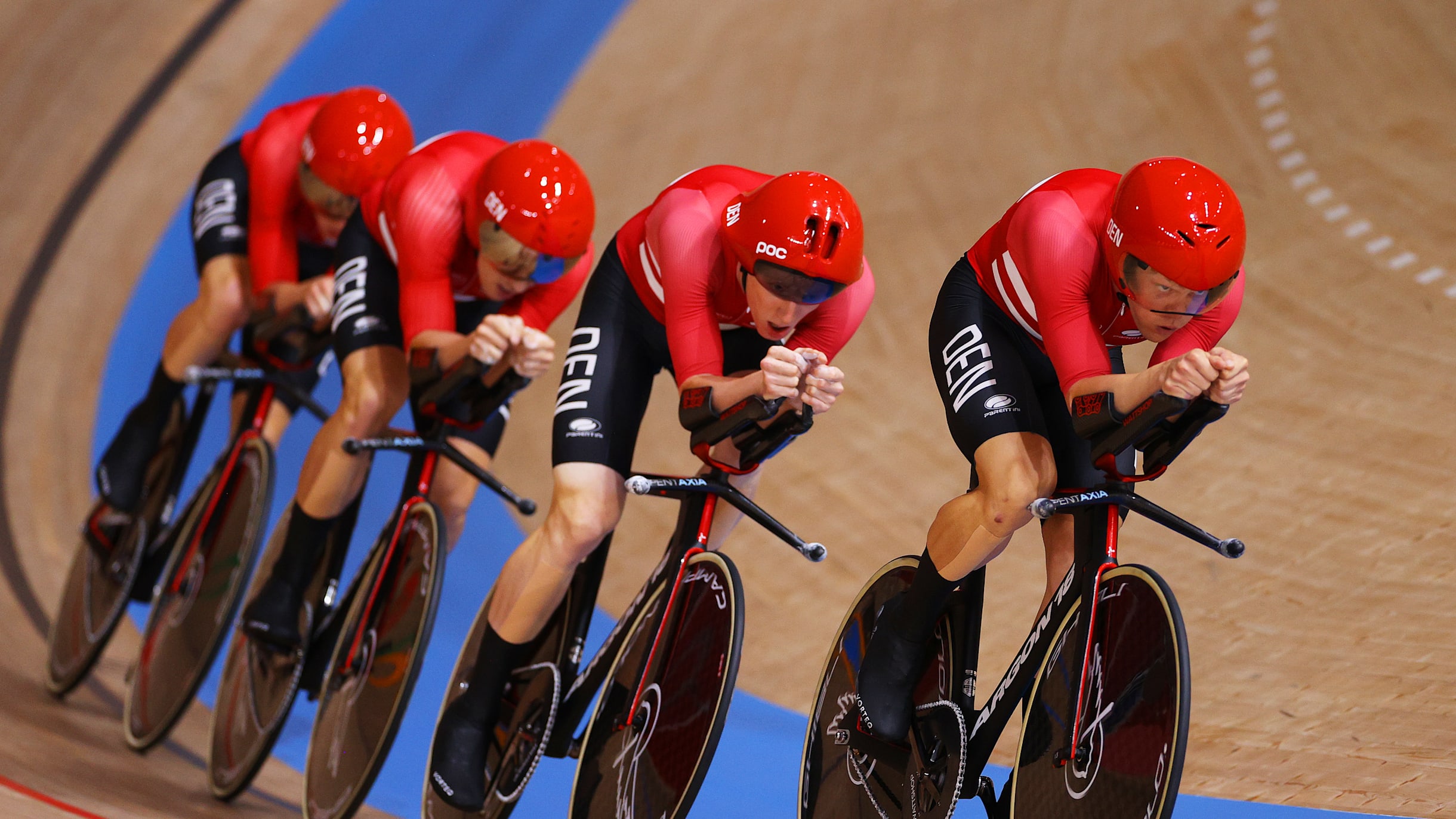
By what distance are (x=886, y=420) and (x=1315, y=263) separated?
1919mm

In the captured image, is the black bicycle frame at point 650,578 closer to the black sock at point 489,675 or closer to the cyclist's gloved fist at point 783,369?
the black sock at point 489,675

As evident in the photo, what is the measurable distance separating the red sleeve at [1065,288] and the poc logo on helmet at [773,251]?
0.42 meters

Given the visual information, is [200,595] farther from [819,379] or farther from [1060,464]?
[1060,464]

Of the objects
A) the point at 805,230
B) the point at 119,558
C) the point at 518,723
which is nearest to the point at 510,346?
the point at 805,230

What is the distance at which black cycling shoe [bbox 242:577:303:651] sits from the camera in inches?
137

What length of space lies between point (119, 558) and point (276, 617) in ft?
3.60

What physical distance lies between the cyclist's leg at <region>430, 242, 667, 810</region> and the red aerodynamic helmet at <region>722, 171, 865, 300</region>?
0.46m

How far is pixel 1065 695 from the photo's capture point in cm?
241

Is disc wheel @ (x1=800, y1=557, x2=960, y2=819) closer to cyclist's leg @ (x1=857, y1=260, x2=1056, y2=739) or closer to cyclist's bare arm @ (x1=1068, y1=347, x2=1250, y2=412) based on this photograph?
Answer: cyclist's leg @ (x1=857, y1=260, x2=1056, y2=739)

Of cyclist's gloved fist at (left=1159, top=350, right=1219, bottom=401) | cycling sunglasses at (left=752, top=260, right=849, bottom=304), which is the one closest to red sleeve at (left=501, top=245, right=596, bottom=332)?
cycling sunglasses at (left=752, top=260, right=849, bottom=304)

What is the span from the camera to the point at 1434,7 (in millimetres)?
6703

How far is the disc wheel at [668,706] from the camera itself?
8.20 feet

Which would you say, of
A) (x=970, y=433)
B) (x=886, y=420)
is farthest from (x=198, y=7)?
(x=970, y=433)

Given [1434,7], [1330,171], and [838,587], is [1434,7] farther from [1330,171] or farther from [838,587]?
[838,587]
